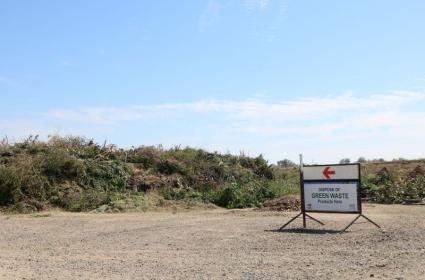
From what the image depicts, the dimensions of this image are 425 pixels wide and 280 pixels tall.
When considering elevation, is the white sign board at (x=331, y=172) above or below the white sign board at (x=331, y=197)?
above

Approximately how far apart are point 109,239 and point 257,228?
13.5 feet

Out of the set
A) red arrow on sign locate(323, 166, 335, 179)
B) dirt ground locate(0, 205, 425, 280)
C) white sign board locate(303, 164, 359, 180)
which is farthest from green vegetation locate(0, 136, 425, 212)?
red arrow on sign locate(323, 166, 335, 179)

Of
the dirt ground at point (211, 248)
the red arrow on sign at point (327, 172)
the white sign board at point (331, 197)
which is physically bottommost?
the dirt ground at point (211, 248)

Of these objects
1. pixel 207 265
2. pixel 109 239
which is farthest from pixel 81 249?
pixel 207 265

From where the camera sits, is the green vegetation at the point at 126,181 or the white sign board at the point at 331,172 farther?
the green vegetation at the point at 126,181

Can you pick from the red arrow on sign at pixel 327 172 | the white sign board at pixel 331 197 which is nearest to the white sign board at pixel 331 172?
the red arrow on sign at pixel 327 172

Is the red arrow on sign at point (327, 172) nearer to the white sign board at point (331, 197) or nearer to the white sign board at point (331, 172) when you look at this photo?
the white sign board at point (331, 172)

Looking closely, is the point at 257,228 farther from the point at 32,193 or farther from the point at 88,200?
the point at 32,193

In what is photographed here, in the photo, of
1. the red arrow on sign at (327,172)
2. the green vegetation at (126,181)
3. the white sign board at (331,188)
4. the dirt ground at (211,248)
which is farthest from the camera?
the green vegetation at (126,181)

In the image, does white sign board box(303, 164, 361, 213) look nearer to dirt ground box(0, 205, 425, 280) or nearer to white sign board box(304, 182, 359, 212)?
white sign board box(304, 182, 359, 212)

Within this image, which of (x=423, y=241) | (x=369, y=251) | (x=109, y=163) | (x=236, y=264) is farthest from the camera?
(x=109, y=163)

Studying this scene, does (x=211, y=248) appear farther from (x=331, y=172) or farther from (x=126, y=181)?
(x=126, y=181)

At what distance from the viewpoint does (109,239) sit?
44.9ft

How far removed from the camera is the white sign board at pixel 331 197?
1463 centimetres
